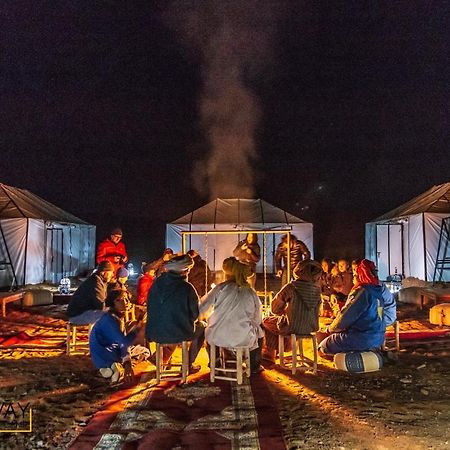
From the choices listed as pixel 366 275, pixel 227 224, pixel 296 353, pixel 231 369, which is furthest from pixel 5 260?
pixel 366 275

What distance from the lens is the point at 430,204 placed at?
42.8 feet

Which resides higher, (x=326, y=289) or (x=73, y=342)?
(x=326, y=289)

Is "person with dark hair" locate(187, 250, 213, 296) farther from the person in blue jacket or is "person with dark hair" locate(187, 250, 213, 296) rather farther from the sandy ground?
the person in blue jacket

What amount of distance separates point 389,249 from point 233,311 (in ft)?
39.2

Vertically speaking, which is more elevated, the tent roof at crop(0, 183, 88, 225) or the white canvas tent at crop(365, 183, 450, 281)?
the tent roof at crop(0, 183, 88, 225)

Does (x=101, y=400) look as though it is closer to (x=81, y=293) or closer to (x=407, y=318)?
(x=81, y=293)

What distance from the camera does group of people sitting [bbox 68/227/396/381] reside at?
4.42 meters

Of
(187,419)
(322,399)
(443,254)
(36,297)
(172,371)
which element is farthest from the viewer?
(443,254)

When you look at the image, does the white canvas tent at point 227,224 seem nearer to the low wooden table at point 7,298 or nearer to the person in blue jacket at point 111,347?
the low wooden table at point 7,298

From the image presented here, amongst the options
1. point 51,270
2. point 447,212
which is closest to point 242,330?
point 447,212

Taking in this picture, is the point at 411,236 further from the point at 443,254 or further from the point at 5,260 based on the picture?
the point at 5,260

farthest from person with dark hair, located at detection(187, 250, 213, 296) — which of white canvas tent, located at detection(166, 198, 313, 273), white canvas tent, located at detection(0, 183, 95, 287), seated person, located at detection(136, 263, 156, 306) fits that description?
white canvas tent, located at detection(166, 198, 313, 273)

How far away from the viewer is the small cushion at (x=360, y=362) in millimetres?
4777

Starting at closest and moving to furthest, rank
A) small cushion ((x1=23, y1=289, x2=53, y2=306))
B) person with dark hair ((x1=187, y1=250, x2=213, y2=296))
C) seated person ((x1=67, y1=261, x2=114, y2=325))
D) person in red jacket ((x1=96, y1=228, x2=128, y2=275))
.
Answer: seated person ((x1=67, y1=261, x2=114, y2=325)) → person in red jacket ((x1=96, y1=228, x2=128, y2=275)) → person with dark hair ((x1=187, y1=250, x2=213, y2=296)) → small cushion ((x1=23, y1=289, x2=53, y2=306))
